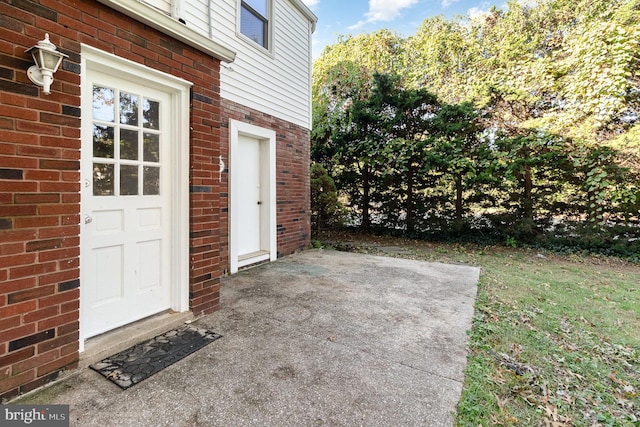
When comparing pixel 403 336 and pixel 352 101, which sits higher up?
pixel 352 101

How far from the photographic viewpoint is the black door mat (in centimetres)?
202

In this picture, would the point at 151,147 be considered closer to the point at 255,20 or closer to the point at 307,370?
the point at 307,370

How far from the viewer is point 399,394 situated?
1885 mm

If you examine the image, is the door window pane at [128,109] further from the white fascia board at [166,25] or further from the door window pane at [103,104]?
the white fascia board at [166,25]

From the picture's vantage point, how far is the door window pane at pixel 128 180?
8.18 ft

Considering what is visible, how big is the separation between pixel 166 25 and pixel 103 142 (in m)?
1.06

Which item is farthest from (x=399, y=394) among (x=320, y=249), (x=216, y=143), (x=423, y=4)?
(x=423, y=4)

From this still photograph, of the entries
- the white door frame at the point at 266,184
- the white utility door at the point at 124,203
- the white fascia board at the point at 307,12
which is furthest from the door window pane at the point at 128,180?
the white fascia board at the point at 307,12

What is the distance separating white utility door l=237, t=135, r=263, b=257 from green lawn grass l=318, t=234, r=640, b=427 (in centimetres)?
350

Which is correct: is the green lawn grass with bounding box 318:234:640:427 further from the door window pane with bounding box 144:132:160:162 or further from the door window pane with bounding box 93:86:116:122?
the door window pane with bounding box 93:86:116:122

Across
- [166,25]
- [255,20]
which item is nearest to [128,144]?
[166,25]

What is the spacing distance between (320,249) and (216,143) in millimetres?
4027

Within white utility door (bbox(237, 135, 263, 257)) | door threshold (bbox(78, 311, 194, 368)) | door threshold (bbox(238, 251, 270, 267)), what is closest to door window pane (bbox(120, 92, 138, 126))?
door threshold (bbox(78, 311, 194, 368))

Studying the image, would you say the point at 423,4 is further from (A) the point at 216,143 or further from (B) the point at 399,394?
(B) the point at 399,394
